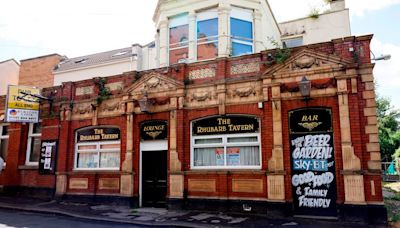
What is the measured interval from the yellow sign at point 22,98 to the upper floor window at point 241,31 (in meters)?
9.84

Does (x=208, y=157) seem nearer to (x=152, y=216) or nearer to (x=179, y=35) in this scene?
(x=152, y=216)

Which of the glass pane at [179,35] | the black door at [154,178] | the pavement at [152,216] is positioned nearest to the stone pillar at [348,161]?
the pavement at [152,216]

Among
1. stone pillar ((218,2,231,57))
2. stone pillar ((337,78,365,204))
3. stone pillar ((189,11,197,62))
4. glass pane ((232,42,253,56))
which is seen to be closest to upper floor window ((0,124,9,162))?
stone pillar ((189,11,197,62))

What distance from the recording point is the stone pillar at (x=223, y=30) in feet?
39.5

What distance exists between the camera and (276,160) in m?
9.47

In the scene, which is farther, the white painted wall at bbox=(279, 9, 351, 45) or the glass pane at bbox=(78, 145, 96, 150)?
the white painted wall at bbox=(279, 9, 351, 45)

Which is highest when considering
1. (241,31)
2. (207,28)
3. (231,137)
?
(207,28)

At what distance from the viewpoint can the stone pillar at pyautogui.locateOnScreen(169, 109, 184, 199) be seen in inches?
424

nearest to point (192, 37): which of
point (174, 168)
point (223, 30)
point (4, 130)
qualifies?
point (223, 30)

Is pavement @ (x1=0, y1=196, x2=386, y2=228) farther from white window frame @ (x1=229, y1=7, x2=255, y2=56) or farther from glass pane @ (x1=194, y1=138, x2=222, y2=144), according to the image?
white window frame @ (x1=229, y1=7, x2=255, y2=56)

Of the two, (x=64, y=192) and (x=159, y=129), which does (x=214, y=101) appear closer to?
(x=159, y=129)

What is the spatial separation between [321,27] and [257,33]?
23.0ft

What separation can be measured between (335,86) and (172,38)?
288 inches

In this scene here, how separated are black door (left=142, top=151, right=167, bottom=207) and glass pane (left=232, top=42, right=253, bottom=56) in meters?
5.06
